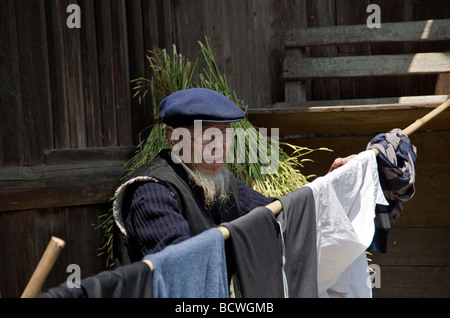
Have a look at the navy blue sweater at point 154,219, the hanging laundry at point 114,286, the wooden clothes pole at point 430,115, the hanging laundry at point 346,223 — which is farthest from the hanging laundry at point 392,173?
the hanging laundry at point 114,286

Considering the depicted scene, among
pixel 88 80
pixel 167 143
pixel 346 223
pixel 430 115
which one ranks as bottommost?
pixel 346 223

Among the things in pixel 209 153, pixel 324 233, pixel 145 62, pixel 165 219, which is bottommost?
pixel 324 233

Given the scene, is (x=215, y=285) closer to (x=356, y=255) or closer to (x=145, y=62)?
(x=356, y=255)

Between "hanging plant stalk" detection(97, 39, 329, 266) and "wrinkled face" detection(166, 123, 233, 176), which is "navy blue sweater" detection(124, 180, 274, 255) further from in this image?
"hanging plant stalk" detection(97, 39, 329, 266)

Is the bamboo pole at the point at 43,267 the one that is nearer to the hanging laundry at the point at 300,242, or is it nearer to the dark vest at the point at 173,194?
the dark vest at the point at 173,194

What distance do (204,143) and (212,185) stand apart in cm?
17

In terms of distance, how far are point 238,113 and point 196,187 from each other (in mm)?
323

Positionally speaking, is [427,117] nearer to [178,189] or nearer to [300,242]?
[300,242]

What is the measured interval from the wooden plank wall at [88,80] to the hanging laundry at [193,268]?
4.89 ft

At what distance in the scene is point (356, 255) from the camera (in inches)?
95.8

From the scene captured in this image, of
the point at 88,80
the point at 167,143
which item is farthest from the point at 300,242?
the point at 88,80

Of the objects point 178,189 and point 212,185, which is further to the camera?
point 212,185

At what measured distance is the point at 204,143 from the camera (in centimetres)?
228
